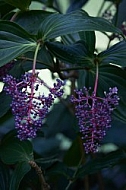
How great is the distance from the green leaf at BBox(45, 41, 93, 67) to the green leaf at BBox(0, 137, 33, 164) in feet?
0.57

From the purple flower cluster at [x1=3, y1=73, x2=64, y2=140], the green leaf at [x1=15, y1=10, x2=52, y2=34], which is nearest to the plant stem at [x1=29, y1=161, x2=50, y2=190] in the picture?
the purple flower cluster at [x1=3, y1=73, x2=64, y2=140]

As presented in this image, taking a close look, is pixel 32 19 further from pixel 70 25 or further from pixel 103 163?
pixel 103 163

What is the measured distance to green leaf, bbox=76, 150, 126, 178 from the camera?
86 centimetres

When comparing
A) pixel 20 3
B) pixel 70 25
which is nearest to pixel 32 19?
pixel 20 3

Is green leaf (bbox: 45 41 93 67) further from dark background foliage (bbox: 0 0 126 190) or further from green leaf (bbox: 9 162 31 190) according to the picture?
green leaf (bbox: 9 162 31 190)

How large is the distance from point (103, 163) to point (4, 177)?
166 millimetres

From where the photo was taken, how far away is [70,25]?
708 millimetres

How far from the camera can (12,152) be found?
0.86 meters

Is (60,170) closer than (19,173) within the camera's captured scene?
No

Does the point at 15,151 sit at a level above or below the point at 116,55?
below

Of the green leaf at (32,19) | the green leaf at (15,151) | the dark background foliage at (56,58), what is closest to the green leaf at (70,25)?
the dark background foliage at (56,58)

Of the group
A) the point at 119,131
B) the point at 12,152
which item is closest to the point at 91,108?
the point at 12,152

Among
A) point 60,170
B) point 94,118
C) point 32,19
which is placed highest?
point 32,19

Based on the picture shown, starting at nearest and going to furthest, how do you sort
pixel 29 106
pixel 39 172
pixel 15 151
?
pixel 29 106 < pixel 39 172 < pixel 15 151
